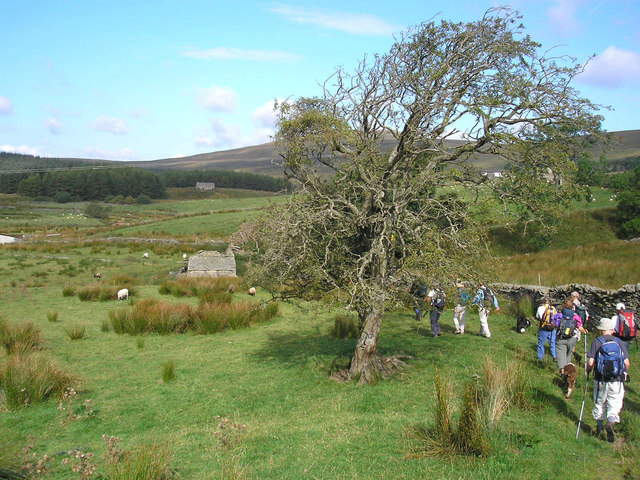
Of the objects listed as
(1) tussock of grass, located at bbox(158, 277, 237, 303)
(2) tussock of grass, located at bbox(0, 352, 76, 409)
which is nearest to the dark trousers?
(1) tussock of grass, located at bbox(158, 277, 237, 303)

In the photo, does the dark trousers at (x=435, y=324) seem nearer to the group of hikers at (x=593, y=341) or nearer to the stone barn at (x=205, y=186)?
the group of hikers at (x=593, y=341)

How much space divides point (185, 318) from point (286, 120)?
347 inches

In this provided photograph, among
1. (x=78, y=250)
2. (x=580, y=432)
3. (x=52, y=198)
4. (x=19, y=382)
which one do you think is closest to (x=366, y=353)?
(x=580, y=432)

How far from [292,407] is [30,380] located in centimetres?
511

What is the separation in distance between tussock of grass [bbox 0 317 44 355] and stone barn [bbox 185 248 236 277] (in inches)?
549

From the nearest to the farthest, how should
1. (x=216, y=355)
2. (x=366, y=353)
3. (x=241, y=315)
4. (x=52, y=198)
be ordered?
1. (x=366, y=353)
2. (x=216, y=355)
3. (x=241, y=315)
4. (x=52, y=198)

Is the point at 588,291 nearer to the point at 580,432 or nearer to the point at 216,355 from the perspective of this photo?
the point at 580,432

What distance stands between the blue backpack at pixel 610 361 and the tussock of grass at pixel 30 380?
9.63 m

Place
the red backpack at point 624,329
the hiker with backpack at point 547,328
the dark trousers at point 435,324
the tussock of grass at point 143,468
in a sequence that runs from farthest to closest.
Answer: the dark trousers at point 435,324 < the hiker with backpack at point 547,328 < the red backpack at point 624,329 < the tussock of grass at point 143,468

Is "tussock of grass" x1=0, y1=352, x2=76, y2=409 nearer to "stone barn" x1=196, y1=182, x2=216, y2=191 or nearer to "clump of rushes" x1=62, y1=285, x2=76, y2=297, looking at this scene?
"clump of rushes" x1=62, y1=285, x2=76, y2=297

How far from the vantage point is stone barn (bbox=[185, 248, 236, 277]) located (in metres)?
27.3

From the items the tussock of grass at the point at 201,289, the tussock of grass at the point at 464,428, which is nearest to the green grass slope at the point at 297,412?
the tussock of grass at the point at 464,428

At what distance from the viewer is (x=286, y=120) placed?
400 inches

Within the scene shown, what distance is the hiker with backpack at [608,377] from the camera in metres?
7.01
